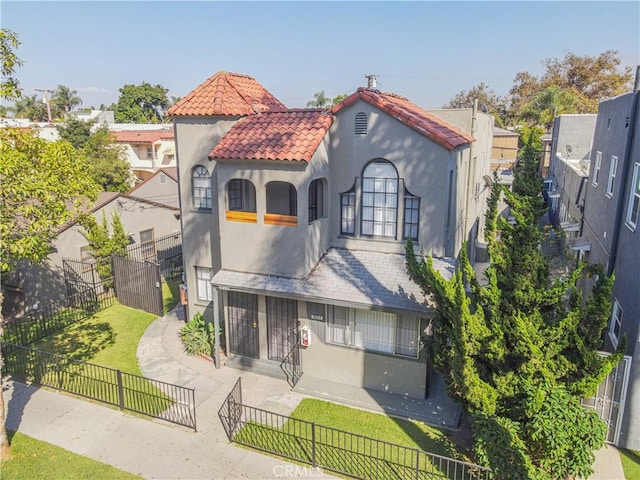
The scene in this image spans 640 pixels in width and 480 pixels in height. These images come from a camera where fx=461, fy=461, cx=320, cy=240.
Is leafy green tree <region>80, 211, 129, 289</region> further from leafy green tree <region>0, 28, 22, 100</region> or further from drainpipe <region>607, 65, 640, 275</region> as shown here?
drainpipe <region>607, 65, 640, 275</region>

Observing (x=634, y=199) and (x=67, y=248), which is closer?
(x=634, y=199)

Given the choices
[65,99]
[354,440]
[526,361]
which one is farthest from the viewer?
A: [65,99]

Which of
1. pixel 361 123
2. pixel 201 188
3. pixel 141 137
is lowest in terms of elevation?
pixel 201 188

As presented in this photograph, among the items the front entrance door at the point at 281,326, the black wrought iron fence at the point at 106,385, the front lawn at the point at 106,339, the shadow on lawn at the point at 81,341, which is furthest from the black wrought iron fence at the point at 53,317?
the front entrance door at the point at 281,326

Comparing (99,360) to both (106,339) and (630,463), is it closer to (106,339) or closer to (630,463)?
(106,339)

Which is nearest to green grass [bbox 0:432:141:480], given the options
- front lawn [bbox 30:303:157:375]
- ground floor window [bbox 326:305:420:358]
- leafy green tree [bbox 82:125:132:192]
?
front lawn [bbox 30:303:157:375]

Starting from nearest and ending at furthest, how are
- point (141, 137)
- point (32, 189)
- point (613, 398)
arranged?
point (613, 398) → point (32, 189) → point (141, 137)

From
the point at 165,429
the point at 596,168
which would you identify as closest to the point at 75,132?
the point at 165,429
